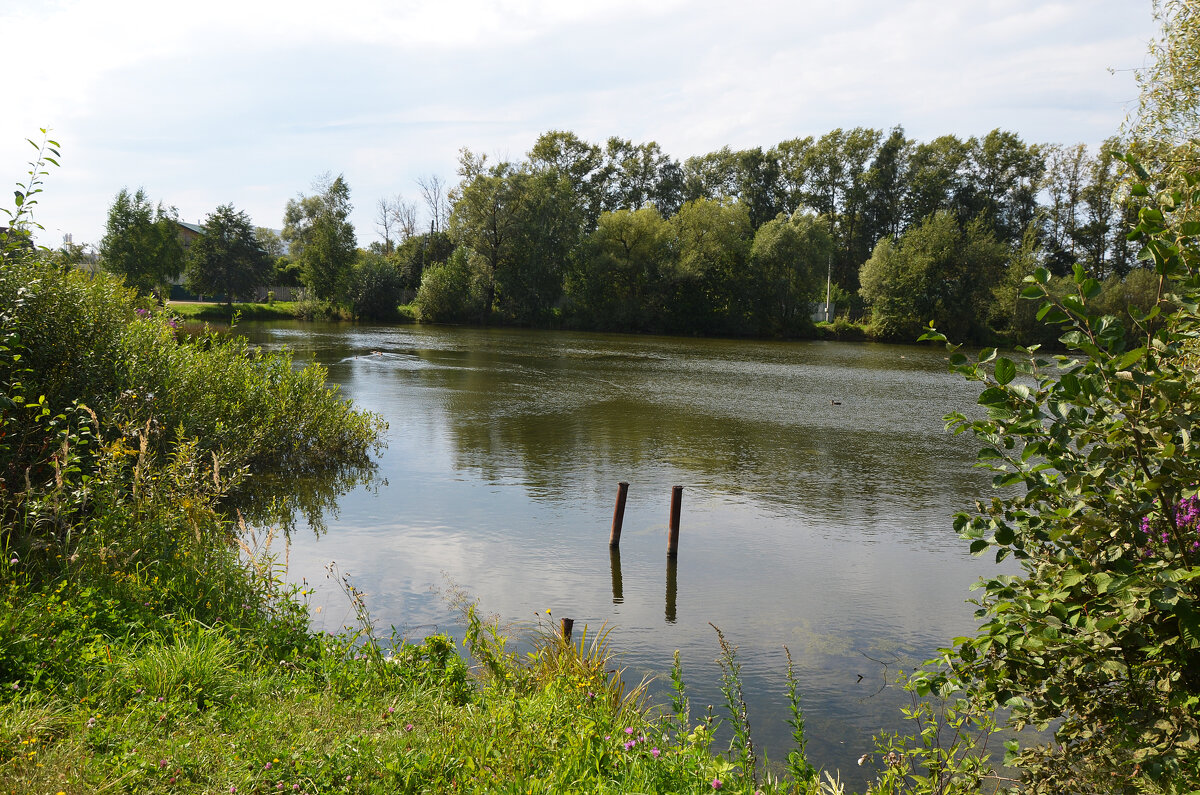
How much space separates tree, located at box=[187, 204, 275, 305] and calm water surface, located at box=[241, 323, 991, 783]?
173 ft

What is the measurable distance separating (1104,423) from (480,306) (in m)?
65.4

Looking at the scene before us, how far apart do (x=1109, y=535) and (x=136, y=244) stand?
239 feet

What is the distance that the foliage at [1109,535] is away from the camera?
2.90 metres

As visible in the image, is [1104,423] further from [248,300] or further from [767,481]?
[248,300]

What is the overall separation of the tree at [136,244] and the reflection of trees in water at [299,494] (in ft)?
185

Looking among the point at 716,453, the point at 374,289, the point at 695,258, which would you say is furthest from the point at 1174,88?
the point at 374,289

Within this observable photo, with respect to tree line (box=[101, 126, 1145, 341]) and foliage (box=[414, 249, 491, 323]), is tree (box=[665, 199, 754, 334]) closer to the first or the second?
tree line (box=[101, 126, 1145, 341])

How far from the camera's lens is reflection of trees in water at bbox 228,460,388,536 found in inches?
459

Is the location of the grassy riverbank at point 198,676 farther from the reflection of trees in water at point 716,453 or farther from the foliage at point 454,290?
the foliage at point 454,290

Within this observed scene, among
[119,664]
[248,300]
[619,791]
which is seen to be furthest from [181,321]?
[248,300]

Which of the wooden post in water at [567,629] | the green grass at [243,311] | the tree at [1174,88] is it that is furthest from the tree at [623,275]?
the wooden post in water at [567,629]

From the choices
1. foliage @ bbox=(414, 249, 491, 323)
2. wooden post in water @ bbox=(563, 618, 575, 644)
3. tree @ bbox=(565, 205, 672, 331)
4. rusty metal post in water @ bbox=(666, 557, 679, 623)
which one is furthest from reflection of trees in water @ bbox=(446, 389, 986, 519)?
tree @ bbox=(565, 205, 672, 331)

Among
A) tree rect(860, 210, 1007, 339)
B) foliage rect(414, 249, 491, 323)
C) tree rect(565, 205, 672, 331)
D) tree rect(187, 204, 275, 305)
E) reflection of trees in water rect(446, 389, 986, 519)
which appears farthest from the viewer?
tree rect(187, 204, 275, 305)

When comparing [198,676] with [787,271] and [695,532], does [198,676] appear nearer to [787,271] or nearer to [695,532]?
[695,532]
